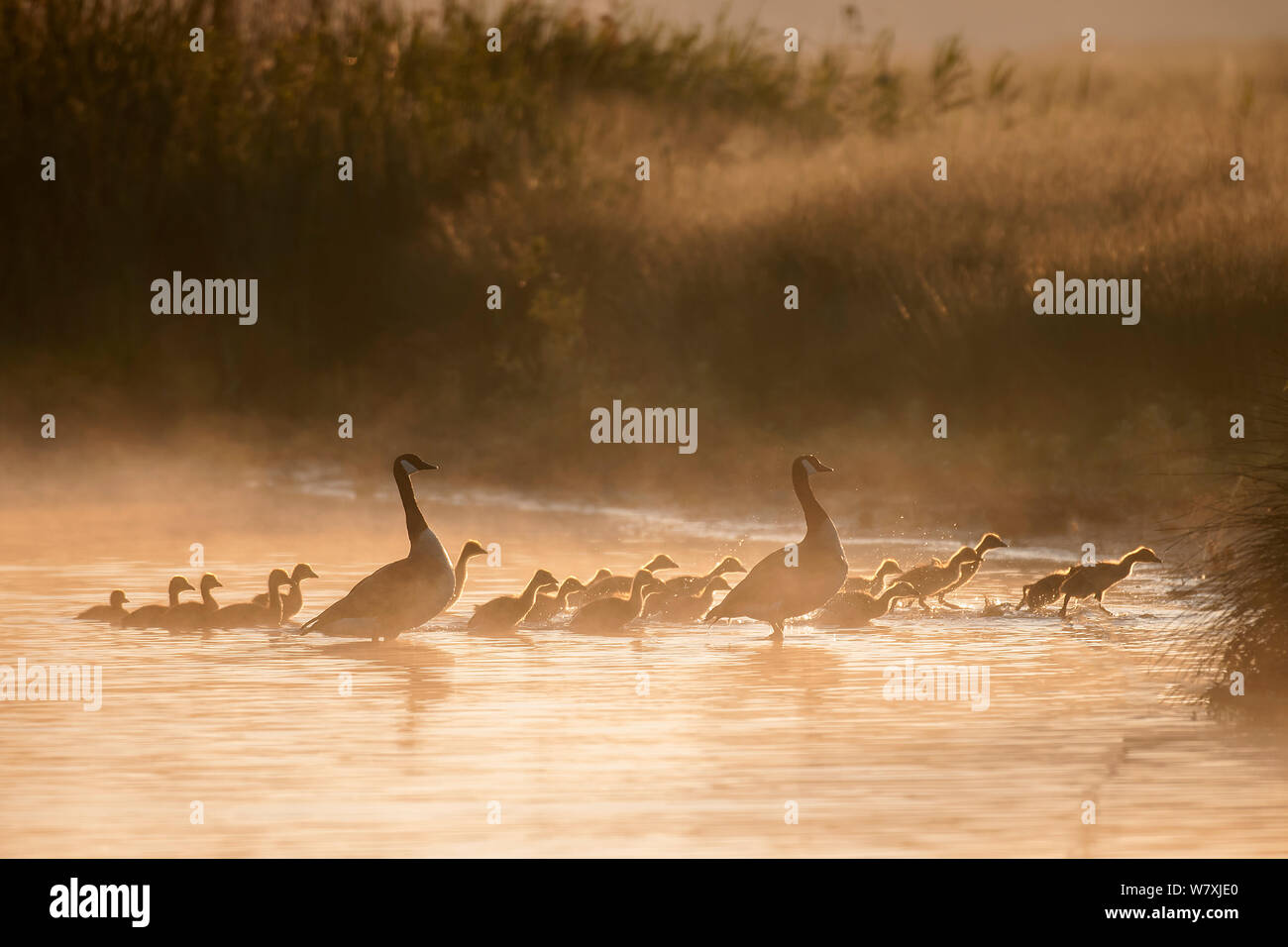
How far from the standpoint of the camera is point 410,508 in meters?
14.7

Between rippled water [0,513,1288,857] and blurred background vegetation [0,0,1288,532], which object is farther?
blurred background vegetation [0,0,1288,532]

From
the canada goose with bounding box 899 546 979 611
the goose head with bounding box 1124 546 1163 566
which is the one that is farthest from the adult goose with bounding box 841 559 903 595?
the goose head with bounding box 1124 546 1163 566

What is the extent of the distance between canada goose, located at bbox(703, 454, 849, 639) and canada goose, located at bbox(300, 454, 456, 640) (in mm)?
1850

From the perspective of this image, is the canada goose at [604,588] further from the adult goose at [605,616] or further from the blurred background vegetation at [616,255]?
the blurred background vegetation at [616,255]

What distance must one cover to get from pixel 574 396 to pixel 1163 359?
7111 millimetres

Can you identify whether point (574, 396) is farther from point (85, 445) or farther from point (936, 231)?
point (85, 445)

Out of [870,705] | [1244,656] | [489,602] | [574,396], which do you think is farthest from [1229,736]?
[574,396]

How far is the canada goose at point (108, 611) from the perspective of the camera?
1443 centimetres

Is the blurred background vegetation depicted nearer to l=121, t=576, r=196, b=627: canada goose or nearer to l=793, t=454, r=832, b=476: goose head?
l=793, t=454, r=832, b=476: goose head

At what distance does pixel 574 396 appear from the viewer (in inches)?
962

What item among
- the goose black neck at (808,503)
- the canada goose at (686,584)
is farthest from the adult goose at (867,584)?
the canada goose at (686,584)

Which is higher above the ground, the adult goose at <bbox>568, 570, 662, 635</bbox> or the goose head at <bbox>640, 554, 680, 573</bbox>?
the goose head at <bbox>640, 554, 680, 573</bbox>

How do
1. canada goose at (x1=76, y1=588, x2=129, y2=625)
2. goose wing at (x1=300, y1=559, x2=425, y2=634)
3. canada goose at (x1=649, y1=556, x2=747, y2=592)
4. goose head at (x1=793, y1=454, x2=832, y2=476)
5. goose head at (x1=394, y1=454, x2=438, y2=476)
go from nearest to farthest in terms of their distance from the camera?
1. goose wing at (x1=300, y1=559, x2=425, y2=634)
2. canada goose at (x1=76, y1=588, x2=129, y2=625)
3. canada goose at (x1=649, y1=556, x2=747, y2=592)
4. goose head at (x1=793, y1=454, x2=832, y2=476)
5. goose head at (x1=394, y1=454, x2=438, y2=476)

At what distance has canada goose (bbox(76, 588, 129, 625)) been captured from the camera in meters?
14.4
